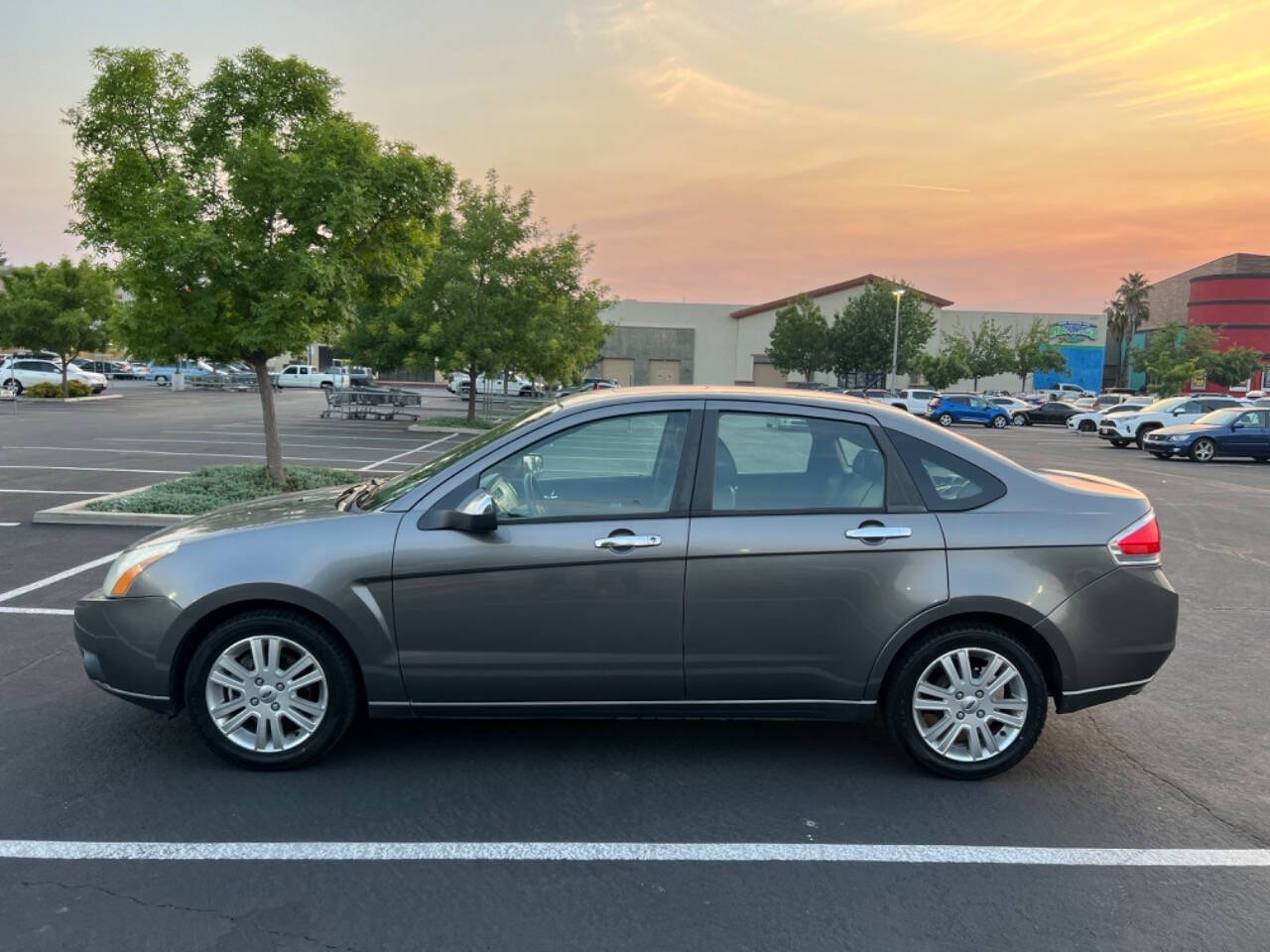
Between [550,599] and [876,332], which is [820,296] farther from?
[550,599]

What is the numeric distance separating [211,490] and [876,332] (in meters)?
60.1

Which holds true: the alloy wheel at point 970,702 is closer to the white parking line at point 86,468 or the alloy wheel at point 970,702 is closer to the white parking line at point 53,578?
the white parking line at point 53,578

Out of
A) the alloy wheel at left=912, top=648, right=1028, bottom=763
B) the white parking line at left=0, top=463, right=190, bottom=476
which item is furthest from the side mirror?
the white parking line at left=0, top=463, right=190, bottom=476

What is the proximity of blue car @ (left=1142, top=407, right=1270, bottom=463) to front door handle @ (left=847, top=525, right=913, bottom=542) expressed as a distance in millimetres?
24271

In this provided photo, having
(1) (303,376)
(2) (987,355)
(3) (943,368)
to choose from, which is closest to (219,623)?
(1) (303,376)

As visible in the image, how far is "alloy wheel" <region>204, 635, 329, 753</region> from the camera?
410 centimetres

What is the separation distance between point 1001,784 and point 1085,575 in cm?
102

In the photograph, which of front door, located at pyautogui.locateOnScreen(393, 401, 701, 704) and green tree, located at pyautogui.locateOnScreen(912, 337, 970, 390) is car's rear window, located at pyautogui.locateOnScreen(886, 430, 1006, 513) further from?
green tree, located at pyautogui.locateOnScreen(912, 337, 970, 390)

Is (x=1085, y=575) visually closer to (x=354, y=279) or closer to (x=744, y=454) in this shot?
(x=744, y=454)

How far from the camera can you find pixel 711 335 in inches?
3076

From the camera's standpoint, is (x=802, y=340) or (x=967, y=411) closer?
(x=967, y=411)

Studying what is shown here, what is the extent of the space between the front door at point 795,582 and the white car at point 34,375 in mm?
43085

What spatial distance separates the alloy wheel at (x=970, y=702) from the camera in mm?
4207

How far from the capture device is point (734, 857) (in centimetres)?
357
